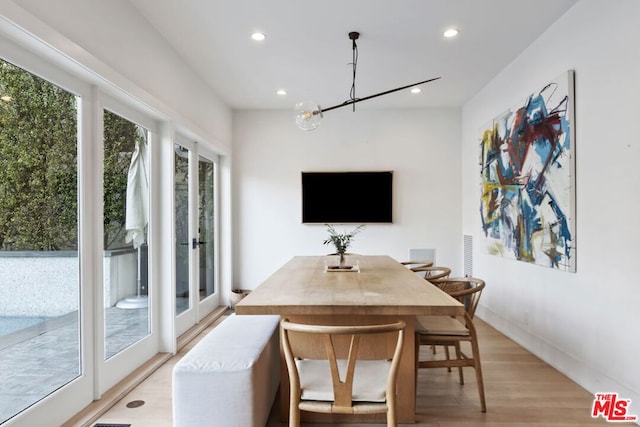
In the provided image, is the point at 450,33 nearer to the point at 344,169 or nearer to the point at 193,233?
the point at 344,169

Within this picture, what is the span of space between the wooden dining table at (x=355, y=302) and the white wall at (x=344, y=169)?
2.79 m

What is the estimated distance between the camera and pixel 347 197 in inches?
221

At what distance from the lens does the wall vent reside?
5193 mm

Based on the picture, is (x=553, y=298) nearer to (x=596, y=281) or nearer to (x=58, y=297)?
(x=596, y=281)

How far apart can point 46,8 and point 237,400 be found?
2.27m

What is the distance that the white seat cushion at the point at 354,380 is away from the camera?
5.57 ft

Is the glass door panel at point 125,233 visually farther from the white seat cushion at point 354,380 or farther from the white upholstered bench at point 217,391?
the white seat cushion at point 354,380

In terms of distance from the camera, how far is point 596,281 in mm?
2689

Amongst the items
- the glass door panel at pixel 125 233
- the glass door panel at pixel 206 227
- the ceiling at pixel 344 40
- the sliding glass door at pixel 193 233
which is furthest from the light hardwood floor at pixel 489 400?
the ceiling at pixel 344 40

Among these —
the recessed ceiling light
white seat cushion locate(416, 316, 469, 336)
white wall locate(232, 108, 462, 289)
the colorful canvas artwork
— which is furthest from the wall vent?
the recessed ceiling light

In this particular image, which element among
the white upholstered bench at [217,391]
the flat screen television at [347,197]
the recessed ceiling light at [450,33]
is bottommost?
the white upholstered bench at [217,391]

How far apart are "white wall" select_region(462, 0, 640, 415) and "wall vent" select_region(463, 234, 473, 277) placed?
155 centimetres

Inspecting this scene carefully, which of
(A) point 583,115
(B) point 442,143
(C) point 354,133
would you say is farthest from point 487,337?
(C) point 354,133

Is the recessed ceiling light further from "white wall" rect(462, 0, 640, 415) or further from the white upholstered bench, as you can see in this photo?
the white upholstered bench
